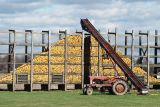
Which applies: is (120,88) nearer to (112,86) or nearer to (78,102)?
(112,86)

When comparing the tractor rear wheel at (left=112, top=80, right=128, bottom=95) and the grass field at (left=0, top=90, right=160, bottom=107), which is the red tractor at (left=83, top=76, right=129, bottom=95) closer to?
the tractor rear wheel at (left=112, top=80, right=128, bottom=95)

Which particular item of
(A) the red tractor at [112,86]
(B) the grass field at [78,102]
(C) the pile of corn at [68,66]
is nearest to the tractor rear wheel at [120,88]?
(A) the red tractor at [112,86]

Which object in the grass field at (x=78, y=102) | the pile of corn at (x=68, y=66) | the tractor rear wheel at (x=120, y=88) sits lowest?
the grass field at (x=78, y=102)

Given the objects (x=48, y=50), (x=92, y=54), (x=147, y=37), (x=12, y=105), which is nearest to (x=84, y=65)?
(x=92, y=54)

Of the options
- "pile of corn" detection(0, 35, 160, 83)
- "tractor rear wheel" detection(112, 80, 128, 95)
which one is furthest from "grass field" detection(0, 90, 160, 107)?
"pile of corn" detection(0, 35, 160, 83)

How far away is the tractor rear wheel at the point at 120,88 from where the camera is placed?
88.2 ft

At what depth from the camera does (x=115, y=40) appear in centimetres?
3475

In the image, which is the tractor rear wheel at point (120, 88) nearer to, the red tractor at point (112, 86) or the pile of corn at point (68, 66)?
the red tractor at point (112, 86)

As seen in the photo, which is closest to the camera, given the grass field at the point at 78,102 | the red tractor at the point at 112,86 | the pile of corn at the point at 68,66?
the grass field at the point at 78,102

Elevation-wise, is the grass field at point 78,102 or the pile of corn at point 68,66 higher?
the pile of corn at point 68,66

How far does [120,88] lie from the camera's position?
26969 millimetres

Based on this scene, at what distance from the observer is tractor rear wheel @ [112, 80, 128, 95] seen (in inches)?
1058

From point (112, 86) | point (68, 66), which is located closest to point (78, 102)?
point (112, 86)

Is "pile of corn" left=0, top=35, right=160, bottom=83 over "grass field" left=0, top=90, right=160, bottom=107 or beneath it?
over
